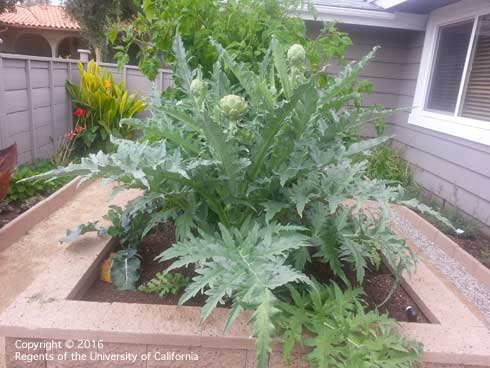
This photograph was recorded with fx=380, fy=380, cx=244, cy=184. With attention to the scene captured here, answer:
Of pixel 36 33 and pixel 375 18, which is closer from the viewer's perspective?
pixel 375 18

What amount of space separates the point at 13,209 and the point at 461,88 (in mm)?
4822

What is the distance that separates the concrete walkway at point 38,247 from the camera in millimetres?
2535

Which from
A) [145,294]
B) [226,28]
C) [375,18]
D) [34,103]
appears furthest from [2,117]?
[375,18]

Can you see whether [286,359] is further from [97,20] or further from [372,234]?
[97,20]

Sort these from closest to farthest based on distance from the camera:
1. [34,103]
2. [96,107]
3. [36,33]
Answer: [34,103], [96,107], [36,33]

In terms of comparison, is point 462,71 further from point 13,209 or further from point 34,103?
point 34,103

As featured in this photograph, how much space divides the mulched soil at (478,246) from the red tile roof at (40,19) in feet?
58.2

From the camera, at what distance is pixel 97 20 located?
13586 millimetres

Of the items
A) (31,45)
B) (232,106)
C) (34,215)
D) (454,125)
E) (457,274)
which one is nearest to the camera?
(232,106)

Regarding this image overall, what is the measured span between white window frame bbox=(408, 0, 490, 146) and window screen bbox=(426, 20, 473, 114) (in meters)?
0.07

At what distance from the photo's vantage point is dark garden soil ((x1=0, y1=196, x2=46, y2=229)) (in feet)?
10.8

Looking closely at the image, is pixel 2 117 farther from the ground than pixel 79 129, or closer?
farther from the ground

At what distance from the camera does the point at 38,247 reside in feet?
9.95

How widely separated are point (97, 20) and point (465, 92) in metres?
13.0
